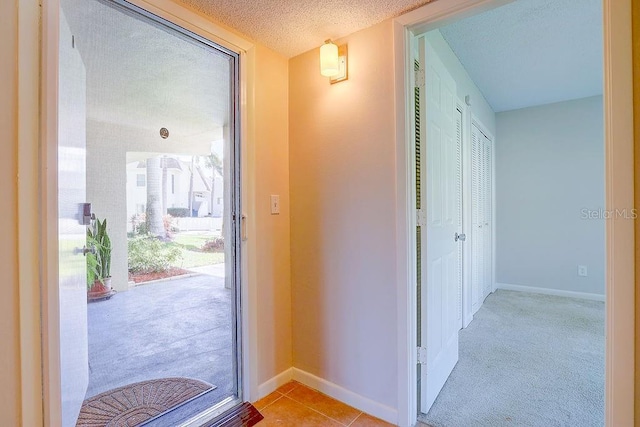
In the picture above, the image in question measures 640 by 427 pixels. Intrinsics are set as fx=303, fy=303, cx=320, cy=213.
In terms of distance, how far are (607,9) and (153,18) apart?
6.37 ft

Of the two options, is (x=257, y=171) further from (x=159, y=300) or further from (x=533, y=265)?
(x=533, y=265)

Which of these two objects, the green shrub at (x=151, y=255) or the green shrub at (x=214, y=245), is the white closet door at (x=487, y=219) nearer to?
the green shrub at (x=214, y=245)

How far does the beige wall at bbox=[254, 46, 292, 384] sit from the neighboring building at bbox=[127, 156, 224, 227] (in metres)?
0.26

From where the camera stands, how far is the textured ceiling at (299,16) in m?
1.54

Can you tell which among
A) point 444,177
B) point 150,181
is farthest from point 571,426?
point 150,181

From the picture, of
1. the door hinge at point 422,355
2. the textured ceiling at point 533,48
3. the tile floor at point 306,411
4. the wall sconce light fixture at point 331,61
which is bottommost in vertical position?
the tile floor at point 306,411

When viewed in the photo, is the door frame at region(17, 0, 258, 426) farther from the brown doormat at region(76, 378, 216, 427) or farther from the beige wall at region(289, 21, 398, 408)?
the beige wall at region(289, 21, 398, 408)

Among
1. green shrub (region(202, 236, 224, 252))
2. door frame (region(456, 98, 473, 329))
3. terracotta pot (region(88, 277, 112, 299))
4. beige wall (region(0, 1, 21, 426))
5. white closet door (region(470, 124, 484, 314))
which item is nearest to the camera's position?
beige wall (region(0, 1, 21, 426))

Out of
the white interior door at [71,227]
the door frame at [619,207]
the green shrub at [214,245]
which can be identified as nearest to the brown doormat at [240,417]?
A: the white interior door at [71,227]

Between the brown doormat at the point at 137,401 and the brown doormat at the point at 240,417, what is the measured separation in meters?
0.22

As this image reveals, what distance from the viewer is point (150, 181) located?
161 cm

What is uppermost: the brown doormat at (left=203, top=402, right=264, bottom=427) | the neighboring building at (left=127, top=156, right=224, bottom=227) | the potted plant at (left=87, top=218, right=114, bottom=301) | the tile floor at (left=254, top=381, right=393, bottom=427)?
the neighboring building at (left=127, top=156, right=224, bottom=227)

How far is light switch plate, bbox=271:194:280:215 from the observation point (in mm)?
2018

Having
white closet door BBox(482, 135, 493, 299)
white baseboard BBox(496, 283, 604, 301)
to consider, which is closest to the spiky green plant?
white closet door BBox(482, 135, 493, 299)
